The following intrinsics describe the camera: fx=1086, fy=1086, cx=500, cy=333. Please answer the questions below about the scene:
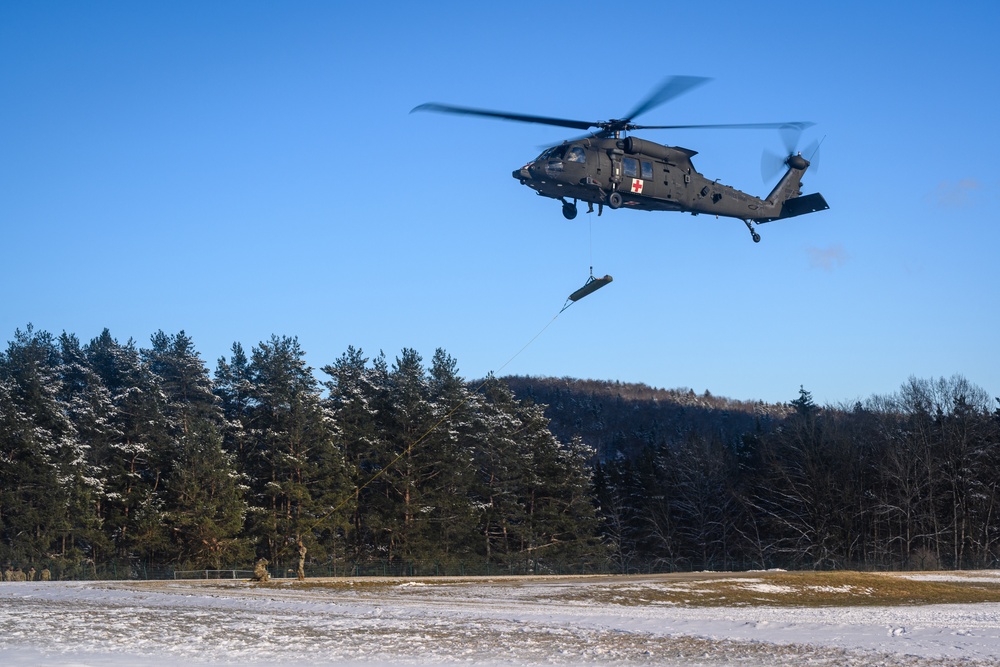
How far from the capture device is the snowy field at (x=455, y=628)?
789 inches

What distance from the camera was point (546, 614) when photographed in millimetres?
28094

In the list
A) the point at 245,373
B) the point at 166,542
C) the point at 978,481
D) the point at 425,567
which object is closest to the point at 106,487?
the point at 166,542

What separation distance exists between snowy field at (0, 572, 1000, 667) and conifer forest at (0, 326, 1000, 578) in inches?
666

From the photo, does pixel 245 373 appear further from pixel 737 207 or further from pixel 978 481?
pixel 978 481

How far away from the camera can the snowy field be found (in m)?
20.0

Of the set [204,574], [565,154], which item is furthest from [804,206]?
[204,574]

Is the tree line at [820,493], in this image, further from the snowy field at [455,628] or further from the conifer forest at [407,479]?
the snowy field at [455,628]

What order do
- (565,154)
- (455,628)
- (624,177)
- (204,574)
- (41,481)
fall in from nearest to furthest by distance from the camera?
(455,628), (565,154), (624,177), (204,574), (41,481)

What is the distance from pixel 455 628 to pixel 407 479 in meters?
41.3

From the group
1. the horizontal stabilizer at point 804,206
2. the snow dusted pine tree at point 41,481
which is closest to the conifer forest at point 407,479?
the snow dusted pine tree at point 41,481

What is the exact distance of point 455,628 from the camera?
24.2 metres

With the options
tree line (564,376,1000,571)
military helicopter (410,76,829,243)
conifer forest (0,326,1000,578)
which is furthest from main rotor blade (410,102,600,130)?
tree line (564,376,1000,571)

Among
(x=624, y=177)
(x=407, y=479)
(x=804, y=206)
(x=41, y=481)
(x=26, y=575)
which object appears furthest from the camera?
(x=407, y=479)

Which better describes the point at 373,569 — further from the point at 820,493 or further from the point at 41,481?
the point at 820,493
